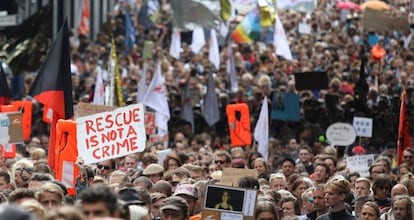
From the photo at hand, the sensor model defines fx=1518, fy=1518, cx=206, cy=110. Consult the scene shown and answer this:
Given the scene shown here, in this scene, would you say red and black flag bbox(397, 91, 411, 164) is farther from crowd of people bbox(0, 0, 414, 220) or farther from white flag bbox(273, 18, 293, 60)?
white flag bbox(273, 18, 293, 60)

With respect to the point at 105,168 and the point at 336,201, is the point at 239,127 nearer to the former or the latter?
the point at 105,168

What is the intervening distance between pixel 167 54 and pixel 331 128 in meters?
14.6

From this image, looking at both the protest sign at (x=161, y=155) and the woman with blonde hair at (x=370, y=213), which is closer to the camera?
the woman with blonde hair at (x=370, y=213)

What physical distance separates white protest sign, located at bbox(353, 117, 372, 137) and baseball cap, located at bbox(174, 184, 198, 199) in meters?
10.2

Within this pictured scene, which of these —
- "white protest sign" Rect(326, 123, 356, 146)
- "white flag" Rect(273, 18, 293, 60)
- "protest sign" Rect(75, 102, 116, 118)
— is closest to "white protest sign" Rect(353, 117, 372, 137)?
"white protest sign" Rect(326, 123, 356, 146)

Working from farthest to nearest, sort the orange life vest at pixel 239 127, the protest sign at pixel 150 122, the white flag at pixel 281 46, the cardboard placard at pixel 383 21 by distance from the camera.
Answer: the cardboard placard at pixel 383 21, the white flag at pixel 281 46, the protest sign at pixel 150 122, the orange life vest at pixel 239 127

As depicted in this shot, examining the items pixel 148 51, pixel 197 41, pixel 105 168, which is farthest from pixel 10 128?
pixel 197 41

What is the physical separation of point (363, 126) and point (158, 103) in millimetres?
3487

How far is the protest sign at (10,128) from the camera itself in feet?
56.8

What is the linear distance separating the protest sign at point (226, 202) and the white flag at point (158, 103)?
11.6 m

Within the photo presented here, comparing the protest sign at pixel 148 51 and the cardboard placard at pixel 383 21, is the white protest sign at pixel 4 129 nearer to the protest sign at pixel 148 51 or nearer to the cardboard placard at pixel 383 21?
the protest sign at pixel 148 51

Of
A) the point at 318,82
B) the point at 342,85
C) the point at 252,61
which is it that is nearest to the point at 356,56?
the point at 252,61

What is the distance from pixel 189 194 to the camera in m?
12.6

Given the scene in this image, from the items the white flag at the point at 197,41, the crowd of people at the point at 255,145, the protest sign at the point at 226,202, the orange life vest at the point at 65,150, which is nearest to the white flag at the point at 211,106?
the crowd of people at the point at 255,145
